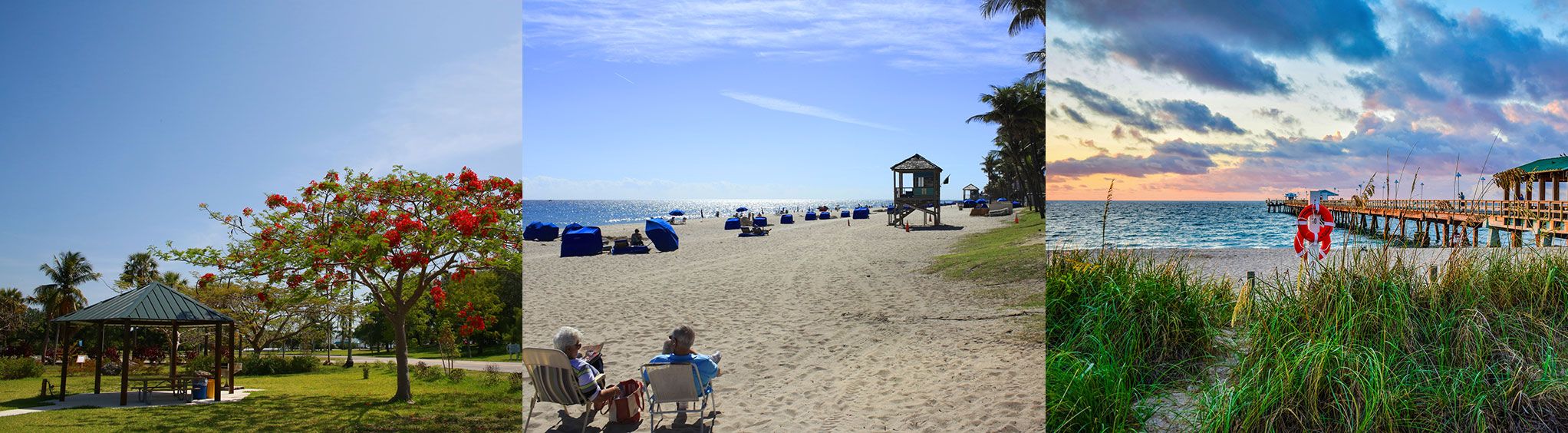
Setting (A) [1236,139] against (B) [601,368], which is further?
(A) [1236,139]

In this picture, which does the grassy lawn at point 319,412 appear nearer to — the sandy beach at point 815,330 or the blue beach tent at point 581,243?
the sandy beach at point 815,330

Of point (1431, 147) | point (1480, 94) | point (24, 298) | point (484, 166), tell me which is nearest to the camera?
point (484, 166)

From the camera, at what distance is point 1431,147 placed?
25.1 metres

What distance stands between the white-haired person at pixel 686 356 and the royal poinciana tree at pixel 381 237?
18.3ft

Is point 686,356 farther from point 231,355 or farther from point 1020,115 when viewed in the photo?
point 1020,115

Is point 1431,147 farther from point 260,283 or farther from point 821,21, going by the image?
point 260,283

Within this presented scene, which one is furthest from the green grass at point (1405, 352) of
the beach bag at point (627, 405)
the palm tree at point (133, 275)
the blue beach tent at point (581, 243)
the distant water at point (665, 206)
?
the distant water at point (665, 206)

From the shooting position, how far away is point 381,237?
9109 millimetres

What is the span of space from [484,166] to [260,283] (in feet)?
12.5

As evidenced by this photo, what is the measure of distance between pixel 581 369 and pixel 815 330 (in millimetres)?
3891

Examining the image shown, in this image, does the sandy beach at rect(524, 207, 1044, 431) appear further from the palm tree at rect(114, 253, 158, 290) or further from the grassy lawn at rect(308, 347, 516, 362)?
the palm tree at rect(114, 253, 158, 290)

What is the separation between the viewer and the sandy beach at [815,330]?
484 cm

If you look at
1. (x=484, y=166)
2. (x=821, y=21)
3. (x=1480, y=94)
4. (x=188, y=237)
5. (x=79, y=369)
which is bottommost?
(x=79, y=369)

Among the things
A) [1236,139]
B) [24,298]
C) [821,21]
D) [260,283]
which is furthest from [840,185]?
[1236,139]
